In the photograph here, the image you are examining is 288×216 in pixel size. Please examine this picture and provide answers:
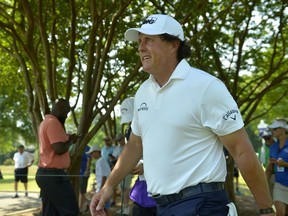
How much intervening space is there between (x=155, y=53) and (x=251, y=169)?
962 millimetres

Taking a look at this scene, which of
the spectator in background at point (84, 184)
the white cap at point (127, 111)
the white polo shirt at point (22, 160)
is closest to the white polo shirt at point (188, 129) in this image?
the white cap at point (127, 111)

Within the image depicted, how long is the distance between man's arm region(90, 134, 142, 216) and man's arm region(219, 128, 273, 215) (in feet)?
2.94

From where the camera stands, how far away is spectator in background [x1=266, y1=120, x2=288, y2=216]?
847cm

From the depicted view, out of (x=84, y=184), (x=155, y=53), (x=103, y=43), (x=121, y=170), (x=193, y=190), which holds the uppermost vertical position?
(x=103, y=43)

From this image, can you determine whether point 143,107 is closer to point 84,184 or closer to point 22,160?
point 84,184

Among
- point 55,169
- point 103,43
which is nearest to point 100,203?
point 55,169

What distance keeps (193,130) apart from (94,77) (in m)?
7.80

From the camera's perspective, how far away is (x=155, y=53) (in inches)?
131

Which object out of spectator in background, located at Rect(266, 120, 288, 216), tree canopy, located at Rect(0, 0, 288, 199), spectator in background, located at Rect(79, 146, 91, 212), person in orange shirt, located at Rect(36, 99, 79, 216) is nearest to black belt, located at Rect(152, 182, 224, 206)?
person in orange shirt, located at Rect(36, 99, 79, 216)

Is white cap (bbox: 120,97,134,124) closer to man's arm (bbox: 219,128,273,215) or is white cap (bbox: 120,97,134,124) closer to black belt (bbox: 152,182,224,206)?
black belt (bbox: 152,182,224,206)

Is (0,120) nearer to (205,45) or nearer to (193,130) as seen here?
(205,45)

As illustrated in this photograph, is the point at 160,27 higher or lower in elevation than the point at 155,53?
higher

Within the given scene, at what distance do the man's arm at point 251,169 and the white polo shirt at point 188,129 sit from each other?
0.24 ft

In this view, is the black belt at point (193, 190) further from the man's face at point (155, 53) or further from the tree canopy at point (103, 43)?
the tree canopy at point (103, 43)
